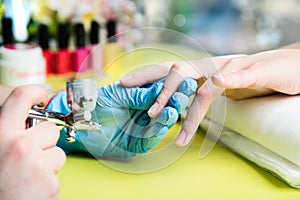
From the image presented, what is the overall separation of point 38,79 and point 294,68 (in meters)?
0.51

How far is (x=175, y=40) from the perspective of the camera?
0.85 meters

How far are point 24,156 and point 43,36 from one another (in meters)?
0.66

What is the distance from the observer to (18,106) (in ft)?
1.57

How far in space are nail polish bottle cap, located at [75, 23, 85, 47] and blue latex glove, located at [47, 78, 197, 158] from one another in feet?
1.69

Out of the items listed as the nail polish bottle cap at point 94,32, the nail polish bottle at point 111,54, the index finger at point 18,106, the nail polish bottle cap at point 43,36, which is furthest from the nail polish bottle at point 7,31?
the index finger at point 18,106

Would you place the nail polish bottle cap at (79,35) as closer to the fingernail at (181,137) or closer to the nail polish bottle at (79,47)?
the nail polish bottle at (79,47)

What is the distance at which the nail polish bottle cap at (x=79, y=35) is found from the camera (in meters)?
1.08

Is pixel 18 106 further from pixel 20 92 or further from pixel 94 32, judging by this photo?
pixel 94 32

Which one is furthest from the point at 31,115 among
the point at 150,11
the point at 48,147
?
the point at 150,11

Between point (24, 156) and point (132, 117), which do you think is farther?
point (132, 117)

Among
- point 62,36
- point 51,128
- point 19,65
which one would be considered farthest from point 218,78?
point 62,36

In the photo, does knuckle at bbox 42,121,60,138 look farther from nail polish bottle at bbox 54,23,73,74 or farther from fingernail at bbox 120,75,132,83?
nail polish bottle at bbox 54,23,73,74

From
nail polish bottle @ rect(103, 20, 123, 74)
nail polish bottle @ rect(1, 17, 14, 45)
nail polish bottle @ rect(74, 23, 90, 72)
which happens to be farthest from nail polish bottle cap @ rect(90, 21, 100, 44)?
nail polish bottle @ rect(103, 20, 123, 74)

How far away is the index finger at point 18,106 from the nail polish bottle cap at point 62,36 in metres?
0.60
